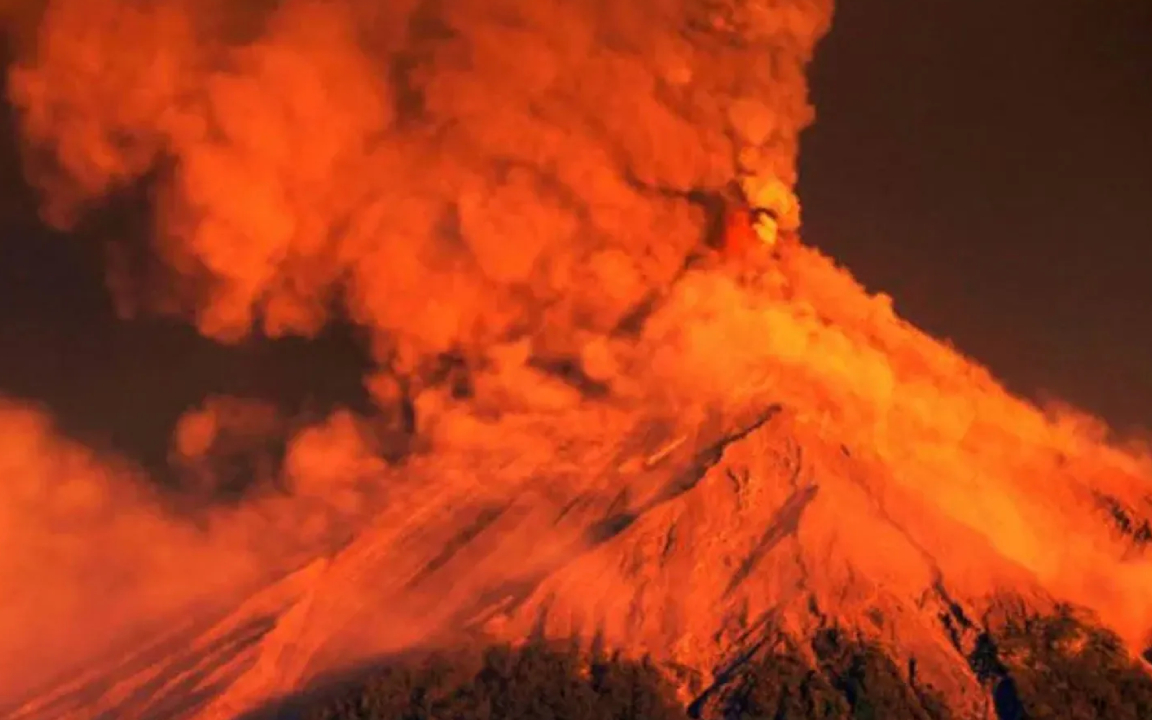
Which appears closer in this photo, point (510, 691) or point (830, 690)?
point (510, 691)

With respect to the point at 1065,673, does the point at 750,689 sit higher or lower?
higher

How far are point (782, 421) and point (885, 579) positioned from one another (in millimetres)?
9136

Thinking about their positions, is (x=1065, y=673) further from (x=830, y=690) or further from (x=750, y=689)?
(x=750, y=689)

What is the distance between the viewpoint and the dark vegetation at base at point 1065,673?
224 feet

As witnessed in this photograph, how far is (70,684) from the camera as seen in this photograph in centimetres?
7450

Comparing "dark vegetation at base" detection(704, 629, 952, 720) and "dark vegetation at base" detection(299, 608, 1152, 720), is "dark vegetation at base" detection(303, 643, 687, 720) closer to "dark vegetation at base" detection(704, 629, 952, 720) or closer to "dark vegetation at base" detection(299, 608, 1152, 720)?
"dark vegetation at base" detection(299, 608, 1152, 720)

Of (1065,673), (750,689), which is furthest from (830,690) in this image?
(1065,673)

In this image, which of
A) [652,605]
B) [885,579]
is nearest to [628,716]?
[652,605]

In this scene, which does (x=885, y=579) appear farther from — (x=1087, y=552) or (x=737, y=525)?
(x=1087, y=552)

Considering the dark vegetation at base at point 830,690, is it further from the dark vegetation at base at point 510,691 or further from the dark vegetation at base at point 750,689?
the dark vegetation at base at point 510,691

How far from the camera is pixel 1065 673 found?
6919 cm

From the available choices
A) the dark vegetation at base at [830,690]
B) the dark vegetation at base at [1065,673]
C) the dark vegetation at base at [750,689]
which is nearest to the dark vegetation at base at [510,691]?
the dark vegetation at base at [750,689]

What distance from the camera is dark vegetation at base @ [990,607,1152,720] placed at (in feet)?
224

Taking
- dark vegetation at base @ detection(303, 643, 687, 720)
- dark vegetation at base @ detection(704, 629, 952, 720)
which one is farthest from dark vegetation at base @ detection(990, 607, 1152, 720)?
dark vegetation at base @ detection(303, 643, 687, 720)
